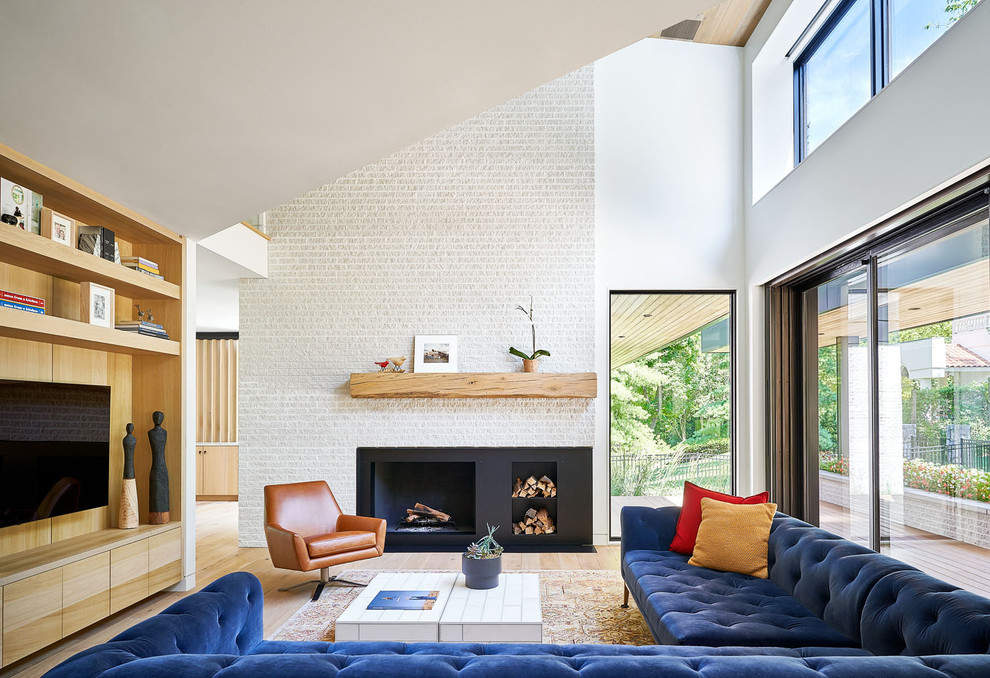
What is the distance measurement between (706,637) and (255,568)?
3.71m

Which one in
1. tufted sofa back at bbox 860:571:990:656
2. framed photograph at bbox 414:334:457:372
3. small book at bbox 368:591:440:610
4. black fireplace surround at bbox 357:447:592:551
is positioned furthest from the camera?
framed photograph at bbox 414:334:457:372

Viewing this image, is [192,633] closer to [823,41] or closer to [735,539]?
[735,539]

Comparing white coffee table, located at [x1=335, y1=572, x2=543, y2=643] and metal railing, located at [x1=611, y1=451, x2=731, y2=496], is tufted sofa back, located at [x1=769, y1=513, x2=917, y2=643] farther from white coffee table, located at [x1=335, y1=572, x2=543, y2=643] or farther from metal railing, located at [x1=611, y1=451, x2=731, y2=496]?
metal railing, located at [x1=611, y1=451, x2=731, y2=496]

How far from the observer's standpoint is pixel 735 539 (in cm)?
343

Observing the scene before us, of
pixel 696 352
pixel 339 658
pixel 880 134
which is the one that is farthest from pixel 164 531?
pixel 880 134

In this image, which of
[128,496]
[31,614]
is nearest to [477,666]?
[31,614]

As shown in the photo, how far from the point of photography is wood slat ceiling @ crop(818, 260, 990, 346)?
3.14 m

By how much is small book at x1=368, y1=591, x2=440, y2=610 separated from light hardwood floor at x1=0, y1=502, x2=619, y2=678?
738 millimetres

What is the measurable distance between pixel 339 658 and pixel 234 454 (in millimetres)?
8242

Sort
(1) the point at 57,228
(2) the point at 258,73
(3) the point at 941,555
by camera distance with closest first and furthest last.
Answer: (2) the point at 258,73
(3) the point at 941,555
(1) the point at 57,228

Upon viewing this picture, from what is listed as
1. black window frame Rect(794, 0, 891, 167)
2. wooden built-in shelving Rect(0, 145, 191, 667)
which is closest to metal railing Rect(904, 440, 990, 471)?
black window frame Rect(794, 0, 891, 167)

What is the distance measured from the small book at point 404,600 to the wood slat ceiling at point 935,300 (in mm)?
2811

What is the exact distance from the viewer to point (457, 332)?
234 inches

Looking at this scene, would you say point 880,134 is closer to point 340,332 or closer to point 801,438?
point 801,438
